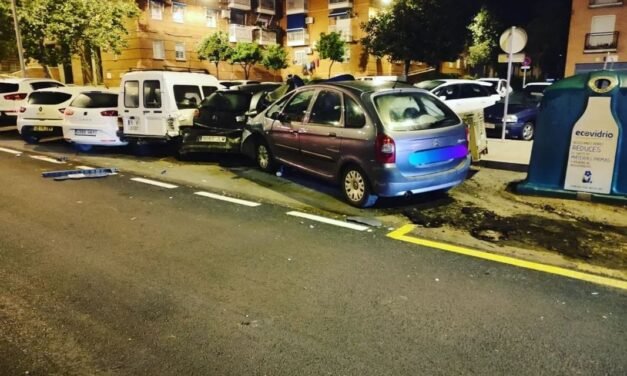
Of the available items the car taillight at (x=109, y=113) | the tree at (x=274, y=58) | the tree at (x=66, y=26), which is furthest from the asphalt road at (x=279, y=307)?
the tree at (x=274, y=58)

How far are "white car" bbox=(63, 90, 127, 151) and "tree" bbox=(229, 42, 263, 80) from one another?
23.4 metres

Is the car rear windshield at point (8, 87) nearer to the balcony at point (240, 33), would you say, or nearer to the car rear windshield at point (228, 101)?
the car rear windshield at point (228, 101)

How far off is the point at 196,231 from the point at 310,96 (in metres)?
2.86

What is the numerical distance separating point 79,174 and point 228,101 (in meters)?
3.09

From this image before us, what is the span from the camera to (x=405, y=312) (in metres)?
3.51

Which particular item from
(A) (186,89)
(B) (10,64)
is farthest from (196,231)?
(B) (10,64)

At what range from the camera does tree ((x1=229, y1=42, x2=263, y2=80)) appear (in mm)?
33438

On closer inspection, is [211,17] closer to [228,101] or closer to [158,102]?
[158,102]

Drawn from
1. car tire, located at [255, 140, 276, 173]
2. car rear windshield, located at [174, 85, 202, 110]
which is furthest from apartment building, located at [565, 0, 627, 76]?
car tire, located at [255, 140, 276, 173]

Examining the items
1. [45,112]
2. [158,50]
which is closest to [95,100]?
[45,112]

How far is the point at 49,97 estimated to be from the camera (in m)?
12.4

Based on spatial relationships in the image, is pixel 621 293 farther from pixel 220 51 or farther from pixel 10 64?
pixel 10 64

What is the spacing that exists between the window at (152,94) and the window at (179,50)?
2530 centimetres

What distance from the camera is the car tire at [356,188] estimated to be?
20.0 ft
